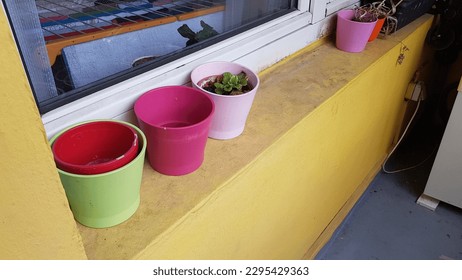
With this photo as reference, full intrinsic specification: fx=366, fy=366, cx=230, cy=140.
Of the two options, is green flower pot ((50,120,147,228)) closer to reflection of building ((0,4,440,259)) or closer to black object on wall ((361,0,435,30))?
reflection of building ((0,4,440,259))

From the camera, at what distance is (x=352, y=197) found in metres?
1.47

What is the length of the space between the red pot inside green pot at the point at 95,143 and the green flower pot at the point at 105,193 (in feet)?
0.04

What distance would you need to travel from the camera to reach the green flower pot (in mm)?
455

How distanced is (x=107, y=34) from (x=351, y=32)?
674 millimetres

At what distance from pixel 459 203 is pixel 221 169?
1.23m

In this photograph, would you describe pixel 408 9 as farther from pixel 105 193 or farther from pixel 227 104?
pixel 105 193

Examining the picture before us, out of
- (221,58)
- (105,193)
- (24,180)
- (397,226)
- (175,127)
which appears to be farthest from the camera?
(397,226)

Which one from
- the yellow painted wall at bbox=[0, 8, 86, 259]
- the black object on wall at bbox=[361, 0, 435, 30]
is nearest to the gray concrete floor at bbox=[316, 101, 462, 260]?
the black object on wall at bbox=[361, 0, 435, 30]

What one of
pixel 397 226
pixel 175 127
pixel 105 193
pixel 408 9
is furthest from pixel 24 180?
pixel 397 226

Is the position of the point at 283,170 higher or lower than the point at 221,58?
lower

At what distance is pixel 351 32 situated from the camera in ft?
3.39

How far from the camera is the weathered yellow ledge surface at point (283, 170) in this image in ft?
1.84

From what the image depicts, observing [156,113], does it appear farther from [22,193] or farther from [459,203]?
[459,203]
